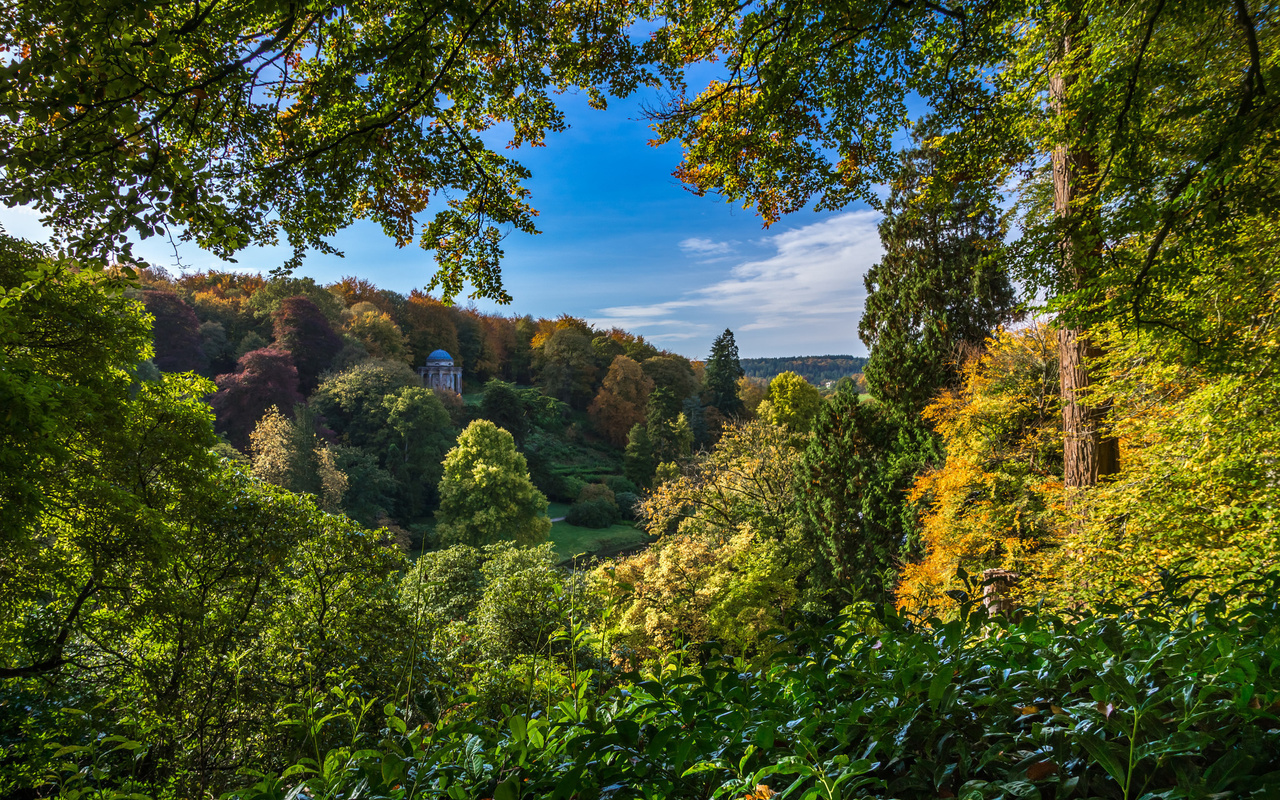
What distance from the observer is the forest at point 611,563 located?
126cm

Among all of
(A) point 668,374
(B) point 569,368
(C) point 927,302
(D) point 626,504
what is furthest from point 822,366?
(C) point 927,302

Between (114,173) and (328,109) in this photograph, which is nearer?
(114,173)

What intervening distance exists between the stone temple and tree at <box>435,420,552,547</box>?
58.0ft

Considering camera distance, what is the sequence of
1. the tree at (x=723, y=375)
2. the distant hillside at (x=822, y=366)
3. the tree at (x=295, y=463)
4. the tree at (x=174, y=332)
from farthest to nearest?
the distant hillside at (x=822, y=366)
the tree at (x=723, y=375)
the tree at (x=174, y=332)
the tree at (x=295, y=463)

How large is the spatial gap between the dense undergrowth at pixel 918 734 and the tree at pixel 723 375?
121 feet

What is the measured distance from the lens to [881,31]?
12.5ft

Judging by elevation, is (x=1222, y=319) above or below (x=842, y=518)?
above

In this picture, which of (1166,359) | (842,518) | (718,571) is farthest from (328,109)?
(842,518)

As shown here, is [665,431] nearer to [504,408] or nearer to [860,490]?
[504,408]

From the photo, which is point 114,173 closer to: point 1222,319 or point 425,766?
point 425,766

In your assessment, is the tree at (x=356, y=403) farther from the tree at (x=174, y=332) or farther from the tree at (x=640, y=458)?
the tree at (x=640, y=458)

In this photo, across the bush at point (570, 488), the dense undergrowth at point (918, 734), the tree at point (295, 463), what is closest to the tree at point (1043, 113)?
the dense undergrowth at point (918, 734)

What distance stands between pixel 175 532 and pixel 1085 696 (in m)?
6.65

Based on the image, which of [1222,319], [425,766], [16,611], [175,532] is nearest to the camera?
[425,766]
